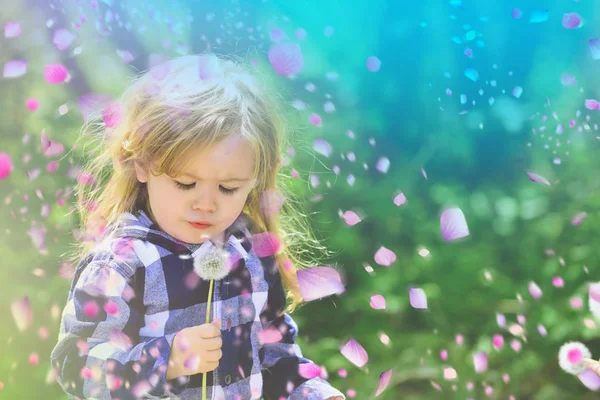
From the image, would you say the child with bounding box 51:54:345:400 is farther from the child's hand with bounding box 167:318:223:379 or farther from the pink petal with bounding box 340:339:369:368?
the pink petal with bounding box 340:339:369:368

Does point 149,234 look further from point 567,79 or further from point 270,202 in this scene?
point 567,79

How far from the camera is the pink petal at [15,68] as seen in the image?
2037 mm

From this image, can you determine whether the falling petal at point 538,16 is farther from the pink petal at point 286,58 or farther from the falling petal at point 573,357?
the falling petal at point 573,357

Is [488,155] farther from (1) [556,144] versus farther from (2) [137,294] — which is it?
(2) [137,294]

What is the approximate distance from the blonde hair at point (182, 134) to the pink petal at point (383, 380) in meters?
0.47

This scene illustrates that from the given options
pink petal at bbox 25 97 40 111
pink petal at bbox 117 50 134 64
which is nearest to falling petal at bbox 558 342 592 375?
pink petal at bbox 117 50 134 64

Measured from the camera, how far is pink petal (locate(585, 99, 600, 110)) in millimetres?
2168

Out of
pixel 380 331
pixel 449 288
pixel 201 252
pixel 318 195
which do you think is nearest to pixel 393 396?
pixel 380 331

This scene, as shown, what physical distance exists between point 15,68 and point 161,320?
0.85m

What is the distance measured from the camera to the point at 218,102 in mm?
1557

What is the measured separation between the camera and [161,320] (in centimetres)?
157

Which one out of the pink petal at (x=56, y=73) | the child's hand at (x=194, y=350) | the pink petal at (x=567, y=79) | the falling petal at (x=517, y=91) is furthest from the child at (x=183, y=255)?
the pink petal at (x=567, y=79)

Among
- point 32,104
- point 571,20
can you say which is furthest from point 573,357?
point 32,104

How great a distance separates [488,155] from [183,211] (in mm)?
964
